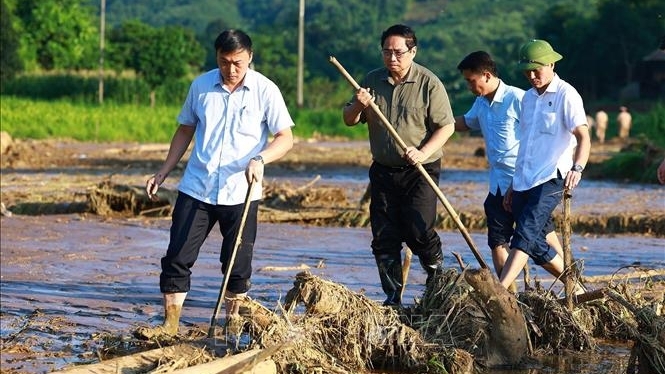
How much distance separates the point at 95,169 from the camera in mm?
26219

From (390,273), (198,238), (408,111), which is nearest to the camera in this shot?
(198,238)

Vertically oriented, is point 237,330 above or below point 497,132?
below

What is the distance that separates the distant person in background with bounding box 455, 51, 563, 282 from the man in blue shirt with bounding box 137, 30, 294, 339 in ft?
5.88

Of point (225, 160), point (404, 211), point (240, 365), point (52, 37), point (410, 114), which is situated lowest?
point (52, 37)

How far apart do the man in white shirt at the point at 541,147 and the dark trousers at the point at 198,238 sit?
1.55 m

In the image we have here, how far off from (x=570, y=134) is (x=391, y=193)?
44.2 inches

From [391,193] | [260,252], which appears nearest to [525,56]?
[391,193]

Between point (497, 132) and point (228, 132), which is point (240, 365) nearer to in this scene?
point (228, 132)

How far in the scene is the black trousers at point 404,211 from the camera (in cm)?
852

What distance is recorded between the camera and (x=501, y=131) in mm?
9320

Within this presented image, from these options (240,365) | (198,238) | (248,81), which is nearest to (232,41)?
(248,81)

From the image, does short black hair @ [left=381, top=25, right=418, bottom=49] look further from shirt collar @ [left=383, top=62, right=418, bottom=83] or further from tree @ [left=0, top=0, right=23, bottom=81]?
tree @ [left=0, top=0, right=23, bottom=81]

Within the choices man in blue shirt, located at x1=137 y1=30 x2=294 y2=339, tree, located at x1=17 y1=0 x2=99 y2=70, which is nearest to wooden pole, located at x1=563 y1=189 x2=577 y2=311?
man in blue shirt, located at x1=137 y1=30 x2=294 y2=339

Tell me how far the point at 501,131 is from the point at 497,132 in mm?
29
